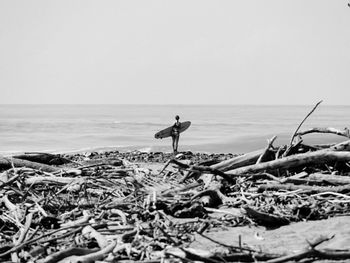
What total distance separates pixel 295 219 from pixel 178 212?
136 centimetres

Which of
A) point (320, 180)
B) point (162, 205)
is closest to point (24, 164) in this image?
point (162, 205)

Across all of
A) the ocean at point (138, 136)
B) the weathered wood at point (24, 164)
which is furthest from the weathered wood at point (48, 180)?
the ocean at point (138, 136)

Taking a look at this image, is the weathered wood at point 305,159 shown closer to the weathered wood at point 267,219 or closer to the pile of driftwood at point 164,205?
the pile of driftwood at point 164,205

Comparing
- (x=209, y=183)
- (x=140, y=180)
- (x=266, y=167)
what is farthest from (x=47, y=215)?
(x=266, y=167)

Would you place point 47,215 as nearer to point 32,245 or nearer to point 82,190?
point 32,245

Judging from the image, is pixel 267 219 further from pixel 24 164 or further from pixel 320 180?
pixel 24 164

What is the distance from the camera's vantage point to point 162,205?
595 centimetres

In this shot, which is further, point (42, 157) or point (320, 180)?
point (42, 157)

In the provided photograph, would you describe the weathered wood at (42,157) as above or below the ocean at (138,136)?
above

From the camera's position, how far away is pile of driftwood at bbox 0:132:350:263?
14.4ft

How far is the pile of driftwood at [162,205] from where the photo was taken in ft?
14.4

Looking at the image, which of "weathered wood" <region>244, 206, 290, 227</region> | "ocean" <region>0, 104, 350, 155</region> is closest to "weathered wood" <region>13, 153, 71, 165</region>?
"weathered wood" <region>244, 206, 290, 227</region>

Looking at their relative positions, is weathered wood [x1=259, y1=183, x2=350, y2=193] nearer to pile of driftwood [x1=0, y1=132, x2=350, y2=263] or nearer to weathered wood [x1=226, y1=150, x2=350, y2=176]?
pile of driftwood [x1=0, y1=132, x2=350, y2=263]

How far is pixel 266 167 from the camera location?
7293 mm
